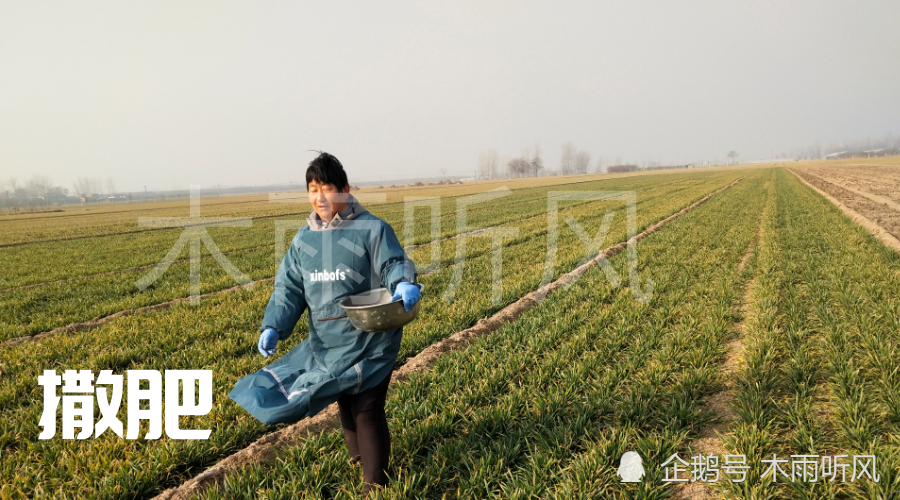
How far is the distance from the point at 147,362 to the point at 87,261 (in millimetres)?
14713

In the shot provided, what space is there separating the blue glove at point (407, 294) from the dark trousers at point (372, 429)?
1.91 feet

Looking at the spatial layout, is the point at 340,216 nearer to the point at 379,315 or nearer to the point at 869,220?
the point at 379,315

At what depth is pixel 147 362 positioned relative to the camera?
5621 mm

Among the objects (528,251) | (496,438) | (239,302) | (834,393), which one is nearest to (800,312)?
(834,393)

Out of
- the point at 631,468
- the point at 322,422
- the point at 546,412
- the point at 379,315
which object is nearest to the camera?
the point at 379,315

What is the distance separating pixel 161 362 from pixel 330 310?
424 cm

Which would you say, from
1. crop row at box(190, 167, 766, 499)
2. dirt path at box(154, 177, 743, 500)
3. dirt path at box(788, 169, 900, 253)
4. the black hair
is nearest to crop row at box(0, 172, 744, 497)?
dirt path at box(154, 177, 743, 500)

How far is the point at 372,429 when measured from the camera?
280cm

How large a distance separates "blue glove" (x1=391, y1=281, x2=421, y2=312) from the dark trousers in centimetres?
58

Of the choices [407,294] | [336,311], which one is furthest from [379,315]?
[336,311]

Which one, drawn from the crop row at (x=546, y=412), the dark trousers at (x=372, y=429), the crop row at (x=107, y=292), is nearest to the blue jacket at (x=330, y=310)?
the dark trousers at (x=372, y=429)

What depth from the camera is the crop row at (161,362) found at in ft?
11.0

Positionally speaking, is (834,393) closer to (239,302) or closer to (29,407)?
(29,407)

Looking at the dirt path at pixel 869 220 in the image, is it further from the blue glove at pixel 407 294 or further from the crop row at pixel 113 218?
the crop row at pixel 113 218
